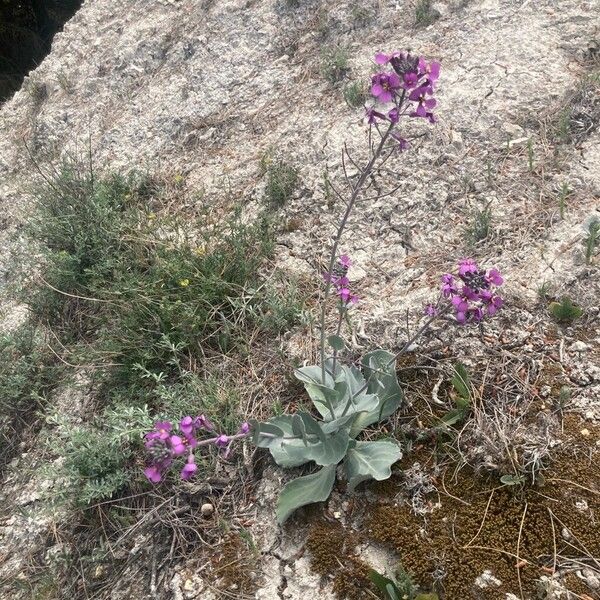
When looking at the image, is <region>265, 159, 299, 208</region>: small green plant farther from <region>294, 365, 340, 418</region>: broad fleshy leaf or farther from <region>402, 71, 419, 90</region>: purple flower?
<region>402, 71, 419, 90</region>: purple flower

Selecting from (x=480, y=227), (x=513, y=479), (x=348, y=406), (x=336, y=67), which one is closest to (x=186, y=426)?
(x=348, y=406)

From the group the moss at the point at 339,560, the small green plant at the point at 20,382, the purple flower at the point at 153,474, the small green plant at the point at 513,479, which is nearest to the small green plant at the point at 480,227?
the small green plant at the point at 513,479

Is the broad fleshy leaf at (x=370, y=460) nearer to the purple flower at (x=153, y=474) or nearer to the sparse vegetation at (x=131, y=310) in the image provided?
the sparse vegetation at (x=131, y=310)

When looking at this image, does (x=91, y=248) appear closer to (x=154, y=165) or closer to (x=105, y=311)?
(x=105, y=311)

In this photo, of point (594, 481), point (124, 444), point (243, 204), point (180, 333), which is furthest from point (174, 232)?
point (594, 481)

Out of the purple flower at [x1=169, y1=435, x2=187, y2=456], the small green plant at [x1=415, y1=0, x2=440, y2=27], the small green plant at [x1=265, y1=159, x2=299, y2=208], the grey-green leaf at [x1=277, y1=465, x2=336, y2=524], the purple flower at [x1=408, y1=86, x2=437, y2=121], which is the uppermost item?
the purple flower at [x1=408, y1=86, x2=437, y2=121]

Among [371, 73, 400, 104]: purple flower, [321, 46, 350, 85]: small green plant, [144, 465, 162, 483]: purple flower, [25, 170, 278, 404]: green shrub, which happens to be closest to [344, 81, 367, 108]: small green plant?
[321, 46, 350, 85]: small green plant
